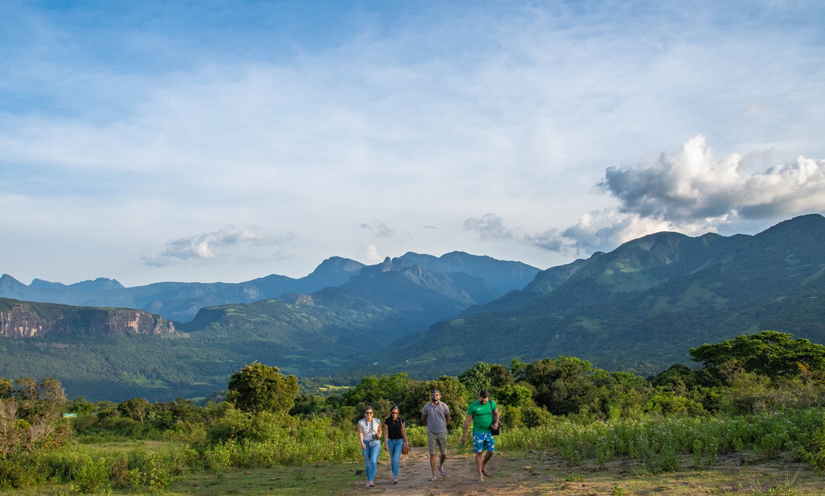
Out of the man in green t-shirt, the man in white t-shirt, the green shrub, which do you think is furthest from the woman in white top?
the green shrub

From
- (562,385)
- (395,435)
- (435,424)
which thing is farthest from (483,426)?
(562,385)

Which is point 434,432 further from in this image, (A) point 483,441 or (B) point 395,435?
(A) point 483,441

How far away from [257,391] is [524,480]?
1217 inches

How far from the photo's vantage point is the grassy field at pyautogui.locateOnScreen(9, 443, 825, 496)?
28.5ft

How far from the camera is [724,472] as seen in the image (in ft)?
31.7

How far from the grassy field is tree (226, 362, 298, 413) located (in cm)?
2508

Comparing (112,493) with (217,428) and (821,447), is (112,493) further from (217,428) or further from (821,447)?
(821,447)

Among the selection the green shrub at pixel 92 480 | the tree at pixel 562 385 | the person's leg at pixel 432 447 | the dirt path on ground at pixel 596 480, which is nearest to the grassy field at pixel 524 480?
the dirt path on ground at pixel 596 480

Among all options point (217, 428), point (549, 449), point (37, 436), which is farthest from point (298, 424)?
point (549, 449)

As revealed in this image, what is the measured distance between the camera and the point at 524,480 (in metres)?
10.8

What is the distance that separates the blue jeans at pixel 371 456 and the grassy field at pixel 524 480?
383mm

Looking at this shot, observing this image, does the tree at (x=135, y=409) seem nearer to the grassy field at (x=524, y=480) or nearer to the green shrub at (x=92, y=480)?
the green shrub at (x=92, y=480)

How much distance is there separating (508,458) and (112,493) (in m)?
9.68

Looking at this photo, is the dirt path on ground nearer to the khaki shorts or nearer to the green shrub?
the khaki shorts
